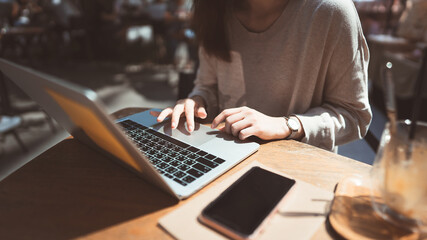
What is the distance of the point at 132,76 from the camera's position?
180 inches

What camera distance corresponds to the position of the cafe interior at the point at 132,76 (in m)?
0.40

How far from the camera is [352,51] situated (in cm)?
80

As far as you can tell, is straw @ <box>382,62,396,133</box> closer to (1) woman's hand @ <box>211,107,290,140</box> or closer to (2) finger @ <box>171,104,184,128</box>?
(1) woman's hand @ <box>211,107,290,140</box>

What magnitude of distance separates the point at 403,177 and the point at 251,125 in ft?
1.15

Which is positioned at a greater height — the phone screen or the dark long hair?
the dark long hair

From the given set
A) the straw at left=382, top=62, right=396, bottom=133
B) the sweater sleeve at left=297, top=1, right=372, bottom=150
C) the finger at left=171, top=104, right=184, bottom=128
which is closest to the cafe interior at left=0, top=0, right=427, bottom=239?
the straw at left=382, top=62, right=396, bottom=133

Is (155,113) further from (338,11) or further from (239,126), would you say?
(338,11)

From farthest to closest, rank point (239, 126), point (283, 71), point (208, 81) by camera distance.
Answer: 1. point (208, 81)
2. point (283, 71)
3. point (239, 126)

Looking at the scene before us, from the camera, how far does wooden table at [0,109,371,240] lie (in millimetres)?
410

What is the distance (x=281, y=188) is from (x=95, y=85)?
4.14m

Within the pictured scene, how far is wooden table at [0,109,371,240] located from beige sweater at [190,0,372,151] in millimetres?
173

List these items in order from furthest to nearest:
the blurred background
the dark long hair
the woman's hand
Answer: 1. the blurred background
2. the dark long hair
3. the woman's hand

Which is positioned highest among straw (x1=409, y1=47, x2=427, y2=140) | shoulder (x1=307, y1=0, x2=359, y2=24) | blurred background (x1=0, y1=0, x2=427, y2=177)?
shoulder (x1=307, y1=0, x2=359, y2=24)

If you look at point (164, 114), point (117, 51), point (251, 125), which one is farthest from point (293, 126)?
point (117, 51)
